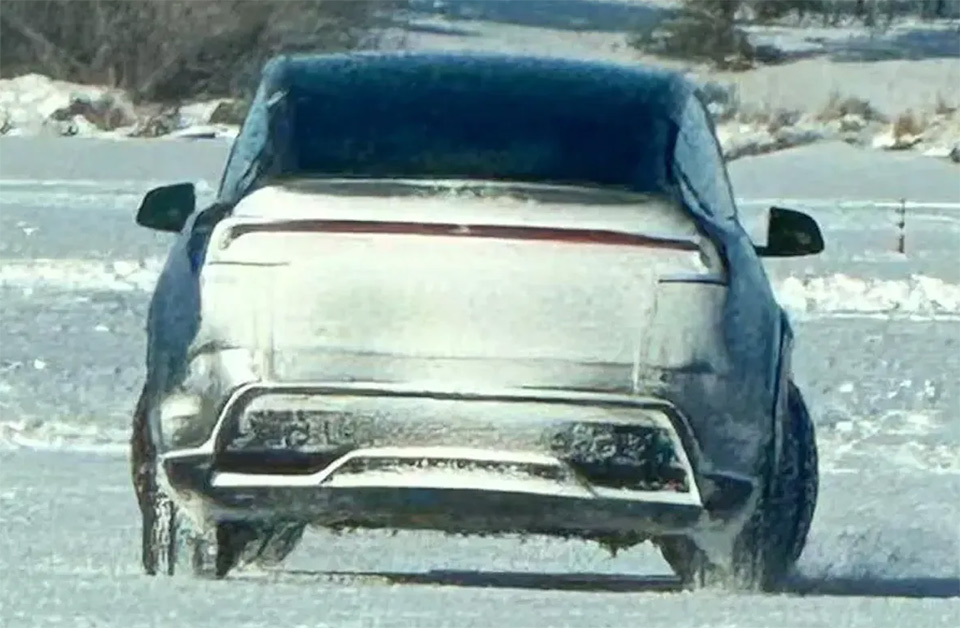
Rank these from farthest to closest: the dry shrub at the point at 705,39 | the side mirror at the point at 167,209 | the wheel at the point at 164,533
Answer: the dry shrub at the point at 705,39, the side mirror at the point at 167,209, the wheel at the point at 164,533

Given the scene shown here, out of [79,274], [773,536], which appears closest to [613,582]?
[773,536]

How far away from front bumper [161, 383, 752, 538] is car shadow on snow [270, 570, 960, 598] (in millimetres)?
924

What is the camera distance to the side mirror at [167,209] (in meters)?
8.61

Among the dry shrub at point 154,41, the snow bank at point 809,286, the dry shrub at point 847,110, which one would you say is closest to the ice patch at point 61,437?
the snow bank at point 809,286

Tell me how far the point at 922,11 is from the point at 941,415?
42970mm

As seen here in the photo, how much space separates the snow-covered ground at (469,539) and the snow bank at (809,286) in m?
0.03

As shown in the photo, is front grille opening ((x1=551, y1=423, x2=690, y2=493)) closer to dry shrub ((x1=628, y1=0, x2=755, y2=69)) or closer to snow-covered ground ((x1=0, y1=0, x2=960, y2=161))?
snow-covered ground ((x1=0, y1=0, x2=960, y2=161))

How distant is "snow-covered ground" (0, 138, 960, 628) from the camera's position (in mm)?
7422

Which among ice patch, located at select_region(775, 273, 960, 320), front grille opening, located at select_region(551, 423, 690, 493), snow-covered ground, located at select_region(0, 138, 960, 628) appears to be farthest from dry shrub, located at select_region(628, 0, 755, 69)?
front grille opening, located at select_region(551, 423, 690, 493)

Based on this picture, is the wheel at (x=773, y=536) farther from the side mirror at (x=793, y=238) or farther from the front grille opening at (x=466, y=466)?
the front grille opening at (x=466, y=466)

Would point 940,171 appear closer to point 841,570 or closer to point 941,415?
point 941,415

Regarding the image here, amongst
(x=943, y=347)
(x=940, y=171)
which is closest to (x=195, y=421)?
(x=943, y=347)

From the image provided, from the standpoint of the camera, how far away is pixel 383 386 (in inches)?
282

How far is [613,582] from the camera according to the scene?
8.60 metres
